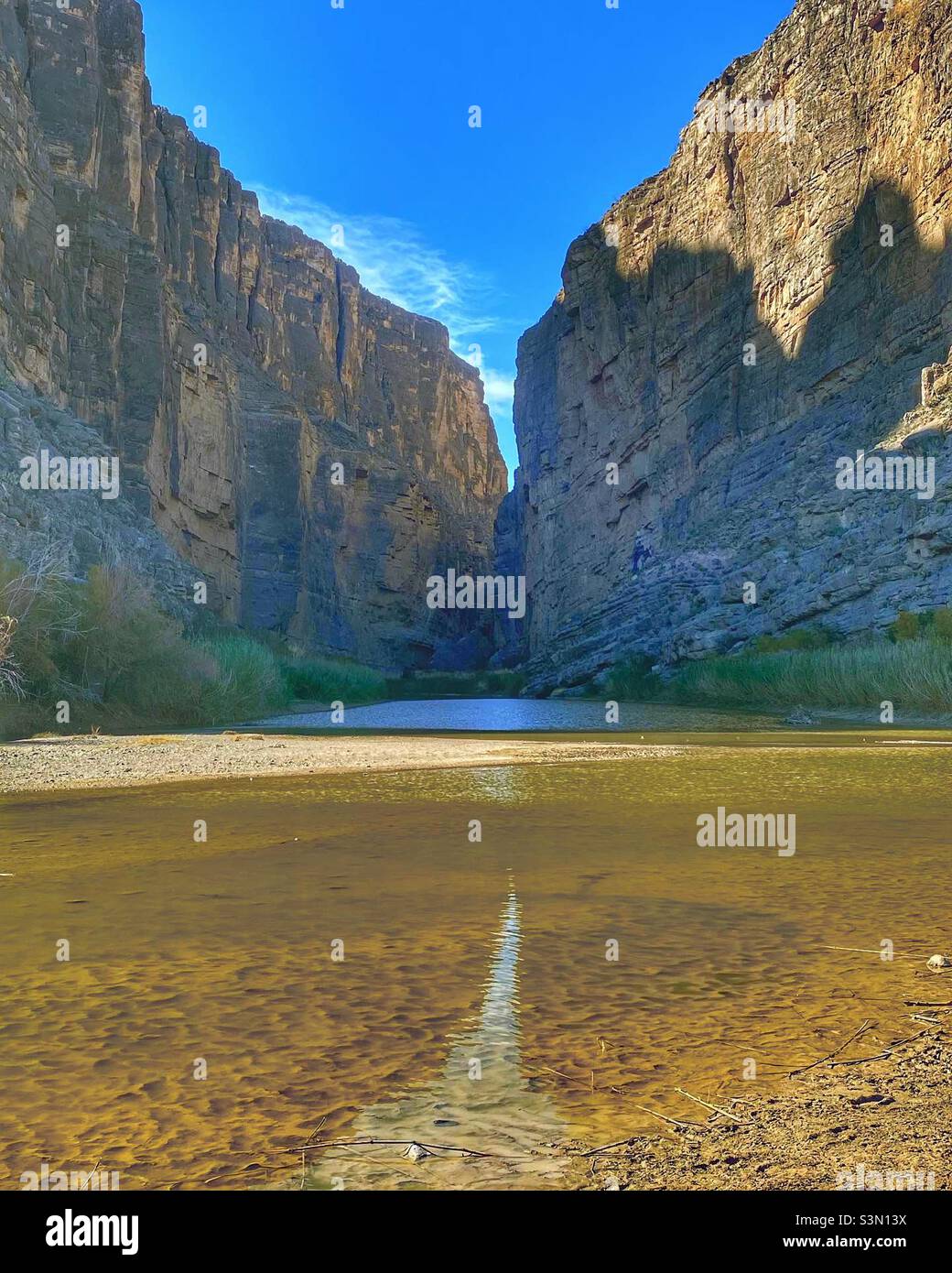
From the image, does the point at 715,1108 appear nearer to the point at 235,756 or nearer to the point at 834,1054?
the point at 834,1054

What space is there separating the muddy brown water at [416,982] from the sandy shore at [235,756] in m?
3.13

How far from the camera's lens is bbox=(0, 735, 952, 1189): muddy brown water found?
6.95ft

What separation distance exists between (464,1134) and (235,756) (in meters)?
10.2

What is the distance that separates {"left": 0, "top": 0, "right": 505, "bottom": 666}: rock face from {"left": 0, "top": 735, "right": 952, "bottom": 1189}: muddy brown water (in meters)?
26.4

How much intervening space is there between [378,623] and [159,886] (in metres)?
72.4

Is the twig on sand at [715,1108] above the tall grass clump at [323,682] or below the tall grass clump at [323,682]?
below

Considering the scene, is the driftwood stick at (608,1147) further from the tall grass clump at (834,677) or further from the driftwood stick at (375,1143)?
the tall grass clump at (834,677)

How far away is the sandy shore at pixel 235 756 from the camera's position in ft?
32.5

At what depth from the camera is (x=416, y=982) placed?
324 centimetres

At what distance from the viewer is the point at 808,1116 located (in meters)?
2.16

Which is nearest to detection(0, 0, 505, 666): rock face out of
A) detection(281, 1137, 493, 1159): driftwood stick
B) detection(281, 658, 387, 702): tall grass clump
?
detection(281, 658, 387, 702): tall grass clump

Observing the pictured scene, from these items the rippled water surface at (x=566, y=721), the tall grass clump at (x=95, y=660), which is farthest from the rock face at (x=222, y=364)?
the rippled water surface at (x=566, y=721)

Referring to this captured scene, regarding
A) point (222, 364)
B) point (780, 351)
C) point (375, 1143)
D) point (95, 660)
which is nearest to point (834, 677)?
point (95, 660)

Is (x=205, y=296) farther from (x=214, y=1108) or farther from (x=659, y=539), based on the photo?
(x=214, y=1108)
